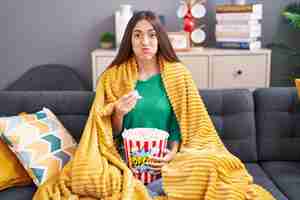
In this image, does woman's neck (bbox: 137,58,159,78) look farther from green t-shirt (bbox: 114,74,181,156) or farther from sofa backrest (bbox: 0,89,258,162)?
sofa backrest (bbox: 0,89,258,162)

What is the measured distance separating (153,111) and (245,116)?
0.49 m

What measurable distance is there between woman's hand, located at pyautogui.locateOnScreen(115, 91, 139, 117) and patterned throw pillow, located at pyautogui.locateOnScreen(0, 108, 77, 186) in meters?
0.32

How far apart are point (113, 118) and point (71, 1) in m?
1.71

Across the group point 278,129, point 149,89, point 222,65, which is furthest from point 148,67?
point 222,65

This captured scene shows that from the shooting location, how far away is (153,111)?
201cm

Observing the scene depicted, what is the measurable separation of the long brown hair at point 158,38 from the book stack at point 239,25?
1188 mm

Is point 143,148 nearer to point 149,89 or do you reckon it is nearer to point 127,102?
point 127,102

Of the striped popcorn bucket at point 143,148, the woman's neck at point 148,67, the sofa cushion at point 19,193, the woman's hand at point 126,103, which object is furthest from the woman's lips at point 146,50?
the sofa cushion at point 19,193

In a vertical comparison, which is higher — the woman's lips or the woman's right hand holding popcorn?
the woman's lips

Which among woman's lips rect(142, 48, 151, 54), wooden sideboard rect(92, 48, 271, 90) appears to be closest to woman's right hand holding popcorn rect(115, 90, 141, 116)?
woman's lips rect(142, 48, 151, 54)

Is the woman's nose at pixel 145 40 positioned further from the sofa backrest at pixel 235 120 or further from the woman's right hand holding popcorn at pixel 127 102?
the sofa backrest at pixel 235 120

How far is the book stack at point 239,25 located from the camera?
3.11 m

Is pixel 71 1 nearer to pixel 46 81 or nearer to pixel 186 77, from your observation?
pixel 46 81

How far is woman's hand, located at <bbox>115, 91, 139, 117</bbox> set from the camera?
1858mm
